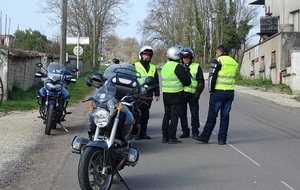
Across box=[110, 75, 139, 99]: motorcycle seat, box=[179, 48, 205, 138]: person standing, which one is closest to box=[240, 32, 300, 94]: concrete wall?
box=[179, 48, 205, 138]: person standing

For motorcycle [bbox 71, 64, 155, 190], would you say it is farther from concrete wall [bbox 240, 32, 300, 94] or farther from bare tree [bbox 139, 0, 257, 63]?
bare tree [bbox 139, 0, 257, 63]

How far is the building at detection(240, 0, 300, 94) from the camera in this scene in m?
24.8

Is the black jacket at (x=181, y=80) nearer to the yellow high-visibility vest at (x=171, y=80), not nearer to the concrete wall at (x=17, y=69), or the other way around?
the yellow high-visibility vest at (x=171, y=80)

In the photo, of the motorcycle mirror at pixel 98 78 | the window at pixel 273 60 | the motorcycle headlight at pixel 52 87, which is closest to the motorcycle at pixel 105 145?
the motorcycle mirror at pixel 98 78

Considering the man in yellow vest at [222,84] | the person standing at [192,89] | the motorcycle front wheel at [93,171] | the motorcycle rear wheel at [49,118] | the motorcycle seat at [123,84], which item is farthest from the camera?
the motorcycle rear wheel at [49,118]

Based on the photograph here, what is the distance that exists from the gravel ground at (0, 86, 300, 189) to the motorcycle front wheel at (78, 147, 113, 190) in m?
1.41

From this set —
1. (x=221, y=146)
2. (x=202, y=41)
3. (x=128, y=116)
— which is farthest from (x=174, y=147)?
(x=202, y=41)

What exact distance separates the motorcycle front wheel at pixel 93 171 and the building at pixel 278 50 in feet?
63.3

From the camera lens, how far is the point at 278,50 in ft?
92.6

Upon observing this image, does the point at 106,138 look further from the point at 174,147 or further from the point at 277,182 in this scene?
the point at 174,147

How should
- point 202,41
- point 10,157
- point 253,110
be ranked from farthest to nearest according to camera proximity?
point 202,41 < point 253,110 < point 10,157

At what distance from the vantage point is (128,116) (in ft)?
21.2

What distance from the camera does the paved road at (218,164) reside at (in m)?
6.61

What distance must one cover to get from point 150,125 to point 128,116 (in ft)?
19.3
